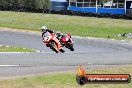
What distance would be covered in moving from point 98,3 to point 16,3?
2027 centimetres

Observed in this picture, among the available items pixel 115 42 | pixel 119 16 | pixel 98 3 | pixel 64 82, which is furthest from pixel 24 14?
pixel 64 82

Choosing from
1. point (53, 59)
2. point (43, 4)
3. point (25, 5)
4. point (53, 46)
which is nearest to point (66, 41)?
point (53, 46)

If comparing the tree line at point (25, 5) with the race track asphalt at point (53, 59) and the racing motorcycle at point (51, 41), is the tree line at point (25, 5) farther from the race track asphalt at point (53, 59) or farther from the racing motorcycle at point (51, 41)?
the racing motorcycle at point (51, 41)

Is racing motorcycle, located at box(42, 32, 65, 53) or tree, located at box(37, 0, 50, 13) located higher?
racing motorcycle, located at box(42, 32, 65, 53)

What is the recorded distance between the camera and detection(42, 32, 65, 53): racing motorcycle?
7527 mm

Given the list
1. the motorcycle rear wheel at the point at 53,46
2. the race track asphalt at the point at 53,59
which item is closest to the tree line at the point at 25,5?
the race track asphalt at the point at 53,59

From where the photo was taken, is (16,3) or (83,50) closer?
(83,50)

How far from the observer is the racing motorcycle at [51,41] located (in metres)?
7.53

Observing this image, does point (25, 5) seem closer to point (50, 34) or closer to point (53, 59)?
point (53, 59)

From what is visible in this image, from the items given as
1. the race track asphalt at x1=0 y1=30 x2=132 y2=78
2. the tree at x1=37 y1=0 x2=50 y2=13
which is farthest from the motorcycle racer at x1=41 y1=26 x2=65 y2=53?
the tree at x1=37 y1=0 x2=50 y2=13

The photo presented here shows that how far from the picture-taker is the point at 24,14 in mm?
78375

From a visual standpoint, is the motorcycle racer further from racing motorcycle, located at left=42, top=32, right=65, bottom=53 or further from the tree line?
the tree line

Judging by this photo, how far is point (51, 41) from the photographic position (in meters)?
7.70

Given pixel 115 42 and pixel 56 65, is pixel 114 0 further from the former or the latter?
pixel 56 65
